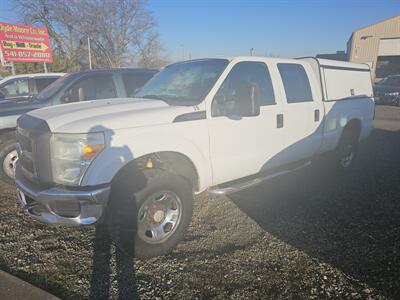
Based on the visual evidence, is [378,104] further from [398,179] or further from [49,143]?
[49,143]

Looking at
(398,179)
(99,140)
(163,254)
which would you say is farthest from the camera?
(398,179)

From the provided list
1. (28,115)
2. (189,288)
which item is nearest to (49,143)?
(28,115)

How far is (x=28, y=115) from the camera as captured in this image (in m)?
3.17

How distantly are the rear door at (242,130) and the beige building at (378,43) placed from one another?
3802 cm

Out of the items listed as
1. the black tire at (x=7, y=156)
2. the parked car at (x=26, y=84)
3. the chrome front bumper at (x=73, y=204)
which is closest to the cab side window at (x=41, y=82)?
the parked car at (x=26, y=84)

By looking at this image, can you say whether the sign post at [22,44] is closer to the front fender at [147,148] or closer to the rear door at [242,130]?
the rear door at [242,130]

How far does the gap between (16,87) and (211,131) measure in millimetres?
6453

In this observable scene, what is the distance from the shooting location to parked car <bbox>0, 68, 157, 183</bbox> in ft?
16.2

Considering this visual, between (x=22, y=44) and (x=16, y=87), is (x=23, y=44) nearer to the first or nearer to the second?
(x=22, y=44)

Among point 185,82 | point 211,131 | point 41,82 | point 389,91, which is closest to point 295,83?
point 185,82

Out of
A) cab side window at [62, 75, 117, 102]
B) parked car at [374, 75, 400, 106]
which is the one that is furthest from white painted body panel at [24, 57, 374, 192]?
parked car at [374, 75, 400, 106]

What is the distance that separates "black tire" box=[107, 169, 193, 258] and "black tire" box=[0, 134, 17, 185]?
3205mm

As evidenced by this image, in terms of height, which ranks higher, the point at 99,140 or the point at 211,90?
the point at 211,90

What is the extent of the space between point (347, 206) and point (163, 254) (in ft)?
8.77
